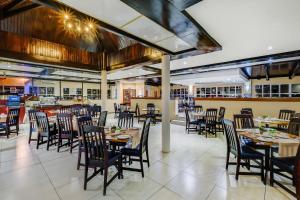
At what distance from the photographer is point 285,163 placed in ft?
7.44

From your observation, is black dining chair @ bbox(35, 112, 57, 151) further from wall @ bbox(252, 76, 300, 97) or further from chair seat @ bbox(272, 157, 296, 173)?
wall @ bbox(252, 76, 300, 97)

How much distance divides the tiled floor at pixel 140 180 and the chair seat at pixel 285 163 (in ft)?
1.35

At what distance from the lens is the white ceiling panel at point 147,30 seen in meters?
2.83

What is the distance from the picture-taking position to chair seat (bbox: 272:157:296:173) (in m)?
2.18

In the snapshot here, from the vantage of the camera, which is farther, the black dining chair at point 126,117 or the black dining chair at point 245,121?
the black dining chair at point 126,117

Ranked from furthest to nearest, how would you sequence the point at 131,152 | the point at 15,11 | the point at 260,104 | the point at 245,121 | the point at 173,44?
the point at 260,104
the point at 15,11
the point at 245,121
the point at 173,44
the point at 131,152

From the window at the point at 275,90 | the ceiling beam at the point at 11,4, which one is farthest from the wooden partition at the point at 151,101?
the window at the point at 275,90

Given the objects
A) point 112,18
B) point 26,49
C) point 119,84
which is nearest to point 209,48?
point 112,18

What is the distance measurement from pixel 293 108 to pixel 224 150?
3193 millimetres

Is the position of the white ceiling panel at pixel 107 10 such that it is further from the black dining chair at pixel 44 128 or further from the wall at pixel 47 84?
the wall at pixel 47 84

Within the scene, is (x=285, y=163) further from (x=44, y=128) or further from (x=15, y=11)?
(x=15, y=11)

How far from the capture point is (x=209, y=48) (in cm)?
387

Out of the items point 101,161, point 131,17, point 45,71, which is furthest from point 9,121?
point 131,17

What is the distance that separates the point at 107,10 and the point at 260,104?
242 inches
